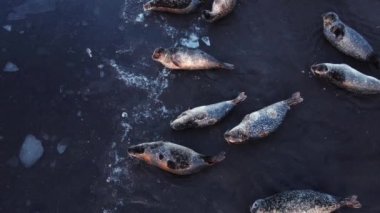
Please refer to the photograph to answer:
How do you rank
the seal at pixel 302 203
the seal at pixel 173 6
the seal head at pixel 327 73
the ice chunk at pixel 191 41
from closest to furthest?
the seal at pixel 302 203
the seal head at pixel 327 73
the ice chunk at pixel 191 41
the seal at pixel 173 6

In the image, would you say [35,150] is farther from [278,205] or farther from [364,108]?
[364,108]

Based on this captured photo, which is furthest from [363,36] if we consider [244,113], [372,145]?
[244,113]

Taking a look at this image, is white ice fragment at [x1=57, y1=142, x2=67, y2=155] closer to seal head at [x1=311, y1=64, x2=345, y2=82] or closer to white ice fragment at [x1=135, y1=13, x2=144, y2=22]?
white ice fragment at [x1=135, y1=13, x2=144, y2=22]

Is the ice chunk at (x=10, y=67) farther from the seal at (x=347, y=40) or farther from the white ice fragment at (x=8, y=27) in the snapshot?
the seal at (x=347, y=40)

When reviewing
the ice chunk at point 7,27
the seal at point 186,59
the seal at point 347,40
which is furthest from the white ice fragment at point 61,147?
the seal at point 347,40

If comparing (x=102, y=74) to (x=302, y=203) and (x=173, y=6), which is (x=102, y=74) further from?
(x=302, y=203)

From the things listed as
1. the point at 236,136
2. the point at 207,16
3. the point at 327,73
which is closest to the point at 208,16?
the point at 207,16

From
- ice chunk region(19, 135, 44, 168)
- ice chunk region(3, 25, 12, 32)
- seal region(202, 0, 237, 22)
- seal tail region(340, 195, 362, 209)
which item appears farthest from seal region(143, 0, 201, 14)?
seal tail region(340, 195, 362, 209)
